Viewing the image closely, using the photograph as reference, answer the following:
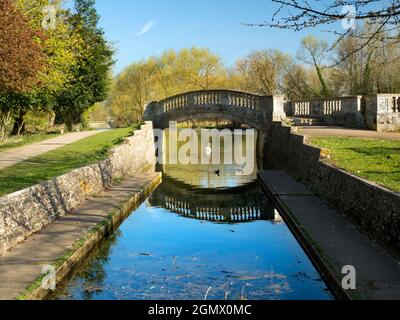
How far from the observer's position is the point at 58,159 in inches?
791

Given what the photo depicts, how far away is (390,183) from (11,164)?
41.7 ft

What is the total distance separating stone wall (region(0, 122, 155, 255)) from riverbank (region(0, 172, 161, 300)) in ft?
0.66

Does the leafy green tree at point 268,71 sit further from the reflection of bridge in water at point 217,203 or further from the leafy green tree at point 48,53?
the reflection of bridge in water at point 217,203

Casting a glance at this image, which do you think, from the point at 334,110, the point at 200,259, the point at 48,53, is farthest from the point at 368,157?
the point at 48,53

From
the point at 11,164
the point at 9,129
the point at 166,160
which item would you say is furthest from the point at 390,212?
the point at 9,129

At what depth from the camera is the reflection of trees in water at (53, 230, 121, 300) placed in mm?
8469

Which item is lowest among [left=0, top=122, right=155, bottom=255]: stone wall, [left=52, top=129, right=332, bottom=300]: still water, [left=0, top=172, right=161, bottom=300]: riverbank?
[left=52, top=129, right=332, bottom=300]: still water

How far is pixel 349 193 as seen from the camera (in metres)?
11.8

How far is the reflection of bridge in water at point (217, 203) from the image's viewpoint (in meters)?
15.3

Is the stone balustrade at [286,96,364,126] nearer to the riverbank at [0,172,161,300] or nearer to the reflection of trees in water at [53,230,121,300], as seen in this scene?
the riverbank at [0,172,161,300]

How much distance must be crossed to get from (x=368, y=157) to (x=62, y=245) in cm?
946

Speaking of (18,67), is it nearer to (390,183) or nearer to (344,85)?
(390,183)

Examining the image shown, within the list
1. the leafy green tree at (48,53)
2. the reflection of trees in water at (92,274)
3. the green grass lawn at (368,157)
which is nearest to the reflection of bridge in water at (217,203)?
the green grass lawn at (368,157)

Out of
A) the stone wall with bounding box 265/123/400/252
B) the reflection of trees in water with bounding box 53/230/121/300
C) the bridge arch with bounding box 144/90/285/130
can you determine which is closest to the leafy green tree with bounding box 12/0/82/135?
the bridge arch with bounding box 144/90/285/130
